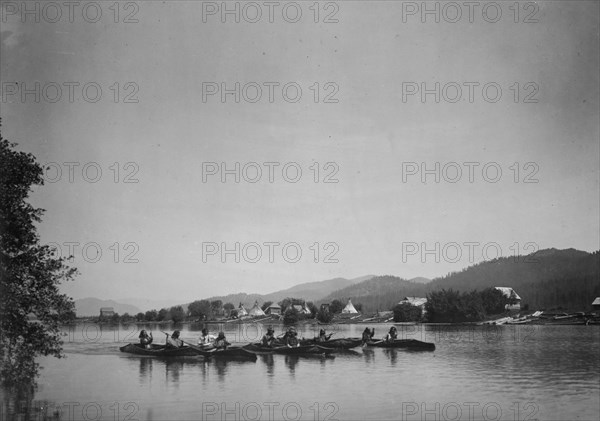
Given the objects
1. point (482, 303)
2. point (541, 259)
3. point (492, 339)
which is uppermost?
point (541, 259)

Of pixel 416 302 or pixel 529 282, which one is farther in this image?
pixel 416 302

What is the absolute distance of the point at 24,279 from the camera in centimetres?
821

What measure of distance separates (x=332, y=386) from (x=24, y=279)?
6.07 meters

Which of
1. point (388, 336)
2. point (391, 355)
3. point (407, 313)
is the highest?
point (407, 313)

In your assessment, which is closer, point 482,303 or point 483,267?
point 483,267

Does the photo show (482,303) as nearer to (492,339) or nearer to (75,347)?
(492,339)

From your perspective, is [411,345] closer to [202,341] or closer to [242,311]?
[242,311]

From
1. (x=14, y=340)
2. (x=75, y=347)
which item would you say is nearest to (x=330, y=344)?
(x=75, y=347)

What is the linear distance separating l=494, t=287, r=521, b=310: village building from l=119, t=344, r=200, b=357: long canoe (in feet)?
31.9

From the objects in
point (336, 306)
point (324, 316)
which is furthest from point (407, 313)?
point (336, 306)

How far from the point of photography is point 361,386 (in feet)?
36.8

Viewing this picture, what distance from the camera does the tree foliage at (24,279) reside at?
7.94 metres

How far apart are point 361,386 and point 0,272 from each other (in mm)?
6958

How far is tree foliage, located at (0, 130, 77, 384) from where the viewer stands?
794 centimetres
